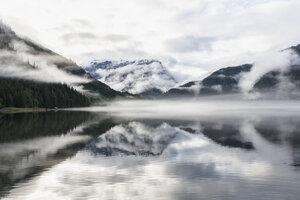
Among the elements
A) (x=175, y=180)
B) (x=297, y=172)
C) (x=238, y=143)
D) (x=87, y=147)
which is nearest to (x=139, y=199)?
(x=175, y=180)

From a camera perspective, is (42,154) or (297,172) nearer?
(297,172)

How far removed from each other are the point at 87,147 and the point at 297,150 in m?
35.3

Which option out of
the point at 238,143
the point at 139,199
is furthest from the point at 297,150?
the point at 139,199

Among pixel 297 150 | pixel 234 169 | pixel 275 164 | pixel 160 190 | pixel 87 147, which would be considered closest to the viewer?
pixel 160 190

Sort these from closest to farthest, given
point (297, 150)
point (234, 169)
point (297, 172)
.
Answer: point (297, 172), point (234, 169), point (297, 150)

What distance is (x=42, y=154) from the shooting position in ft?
153

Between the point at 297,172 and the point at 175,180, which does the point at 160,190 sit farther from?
the point at 297,172

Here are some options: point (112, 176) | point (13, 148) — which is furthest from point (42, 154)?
point (112, 176)

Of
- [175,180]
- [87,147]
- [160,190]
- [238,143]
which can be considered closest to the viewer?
[160,190]

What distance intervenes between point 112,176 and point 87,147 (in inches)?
868

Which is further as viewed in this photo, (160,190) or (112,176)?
(112,176)

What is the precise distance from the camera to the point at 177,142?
207 ft

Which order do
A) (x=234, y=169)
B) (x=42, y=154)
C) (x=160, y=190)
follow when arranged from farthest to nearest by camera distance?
(x=42, y=154)
(x=234, y=169)
(x=160, y=190)

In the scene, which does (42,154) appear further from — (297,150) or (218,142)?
(297,150)
